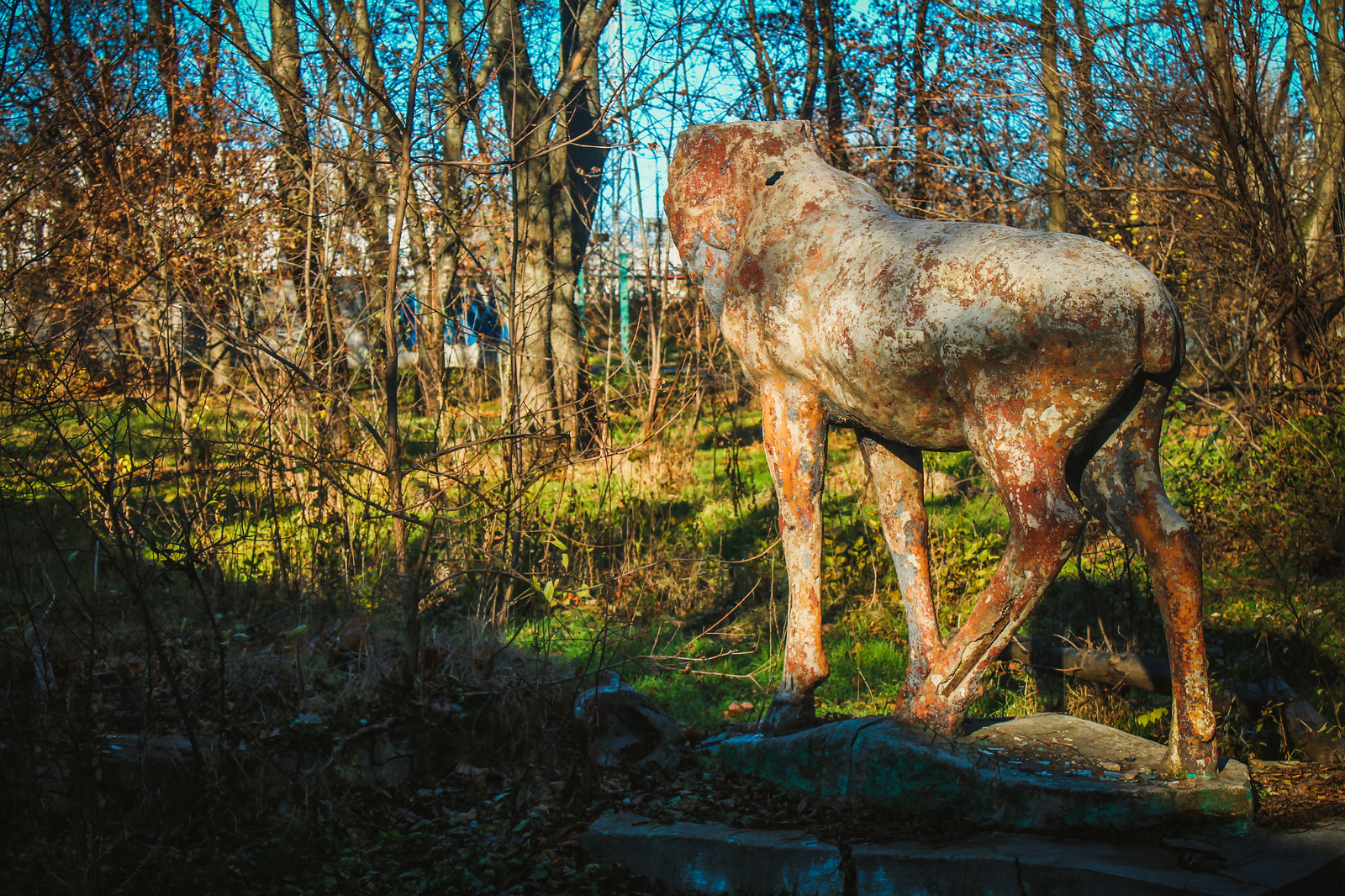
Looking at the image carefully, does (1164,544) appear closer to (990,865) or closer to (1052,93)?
(990,865)

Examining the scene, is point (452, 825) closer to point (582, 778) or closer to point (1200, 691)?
point (582, 778)

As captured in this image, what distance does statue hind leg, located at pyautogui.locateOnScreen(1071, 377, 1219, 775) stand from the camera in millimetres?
2939

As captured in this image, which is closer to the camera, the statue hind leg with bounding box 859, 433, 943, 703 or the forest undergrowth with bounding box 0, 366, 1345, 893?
the forest undergrowth with bounding box 0, 366, 1345, 893

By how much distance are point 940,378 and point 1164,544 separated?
0.82 m

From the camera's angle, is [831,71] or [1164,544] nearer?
[1164,544]

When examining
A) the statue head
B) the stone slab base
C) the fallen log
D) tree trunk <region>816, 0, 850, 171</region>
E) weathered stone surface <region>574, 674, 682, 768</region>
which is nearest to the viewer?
the stone slab base

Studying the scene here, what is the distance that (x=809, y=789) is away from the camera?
3361mm

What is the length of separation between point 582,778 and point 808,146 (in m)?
2.61

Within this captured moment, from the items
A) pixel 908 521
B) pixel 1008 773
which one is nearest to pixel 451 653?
pixel 908 521

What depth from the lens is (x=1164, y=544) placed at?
2943mm

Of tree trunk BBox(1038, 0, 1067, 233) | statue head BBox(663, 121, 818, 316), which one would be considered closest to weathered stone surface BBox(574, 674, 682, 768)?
statue head BBox(663, 121, 818, 316)

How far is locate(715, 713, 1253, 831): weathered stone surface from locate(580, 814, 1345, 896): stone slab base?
0.09m

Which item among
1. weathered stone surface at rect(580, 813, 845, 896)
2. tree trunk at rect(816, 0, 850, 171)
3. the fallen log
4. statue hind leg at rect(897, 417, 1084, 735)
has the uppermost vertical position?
tree trunk at rect(816, 0, 850, 171)

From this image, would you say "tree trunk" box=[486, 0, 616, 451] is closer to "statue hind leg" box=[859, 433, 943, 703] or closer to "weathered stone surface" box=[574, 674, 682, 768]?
"weathered stone surface" box=[574, 674, 682, 768]
